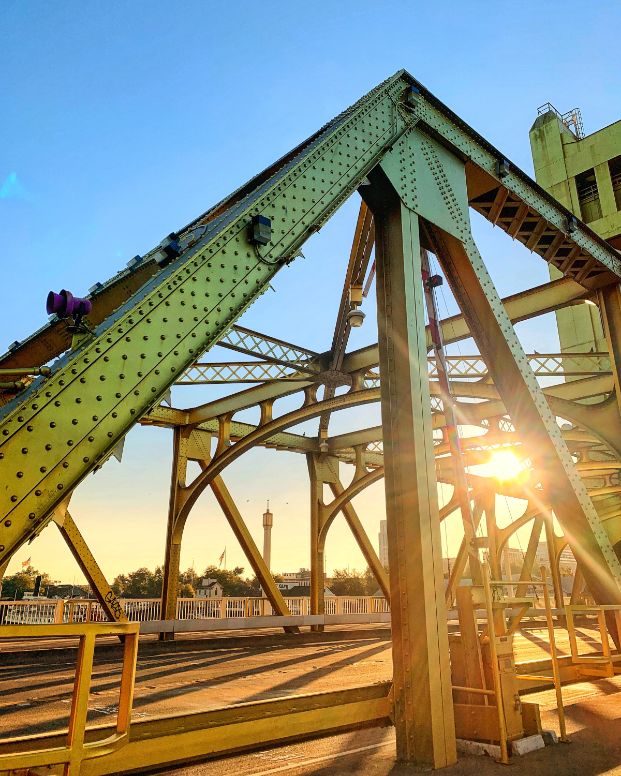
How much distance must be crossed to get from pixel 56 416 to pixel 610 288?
11.2 meters

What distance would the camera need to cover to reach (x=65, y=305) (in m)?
3.71

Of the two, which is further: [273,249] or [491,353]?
[491,353]

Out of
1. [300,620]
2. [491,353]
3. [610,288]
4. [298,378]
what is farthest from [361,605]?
[491,353]

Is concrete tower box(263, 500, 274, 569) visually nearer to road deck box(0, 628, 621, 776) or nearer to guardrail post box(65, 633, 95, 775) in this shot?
road deck box(0, 628, 621, 776)

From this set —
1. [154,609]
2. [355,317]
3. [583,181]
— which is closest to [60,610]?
[154,609]

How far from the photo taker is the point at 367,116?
6.16 m

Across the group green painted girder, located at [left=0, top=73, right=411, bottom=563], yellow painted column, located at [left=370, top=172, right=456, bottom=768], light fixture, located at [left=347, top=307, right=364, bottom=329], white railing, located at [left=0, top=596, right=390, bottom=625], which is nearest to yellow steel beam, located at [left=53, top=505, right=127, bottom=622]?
white railing, located at [left=0, top=596, right=390, bottom=625]

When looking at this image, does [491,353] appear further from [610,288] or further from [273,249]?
[610,288]

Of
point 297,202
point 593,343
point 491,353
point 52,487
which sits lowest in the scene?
point 52,487

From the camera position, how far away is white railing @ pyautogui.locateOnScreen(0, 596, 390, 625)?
18.8 m

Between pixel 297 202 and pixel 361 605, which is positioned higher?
pixel 297 202

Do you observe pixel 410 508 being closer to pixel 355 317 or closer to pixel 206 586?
pixel 355 317

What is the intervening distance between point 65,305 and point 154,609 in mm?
20391

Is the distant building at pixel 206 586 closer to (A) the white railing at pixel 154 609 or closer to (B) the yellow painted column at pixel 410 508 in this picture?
(A) the white railing at pixel 154 609
